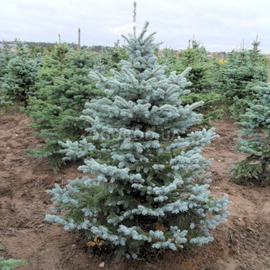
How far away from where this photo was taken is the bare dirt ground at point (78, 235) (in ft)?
10.4

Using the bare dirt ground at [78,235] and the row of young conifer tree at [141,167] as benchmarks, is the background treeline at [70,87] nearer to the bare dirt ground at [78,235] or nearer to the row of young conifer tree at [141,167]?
the row of young conifer tree at [141,167]

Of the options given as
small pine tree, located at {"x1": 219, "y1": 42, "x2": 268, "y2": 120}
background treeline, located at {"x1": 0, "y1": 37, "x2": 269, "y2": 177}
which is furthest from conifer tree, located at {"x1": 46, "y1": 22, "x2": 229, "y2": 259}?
small pine tree, located at {"x1": 219, "y1": 42, "x2": 268, "y2": 120}

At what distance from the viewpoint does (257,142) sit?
206 inches

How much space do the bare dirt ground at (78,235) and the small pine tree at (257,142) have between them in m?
0.32

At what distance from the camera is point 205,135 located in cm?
296

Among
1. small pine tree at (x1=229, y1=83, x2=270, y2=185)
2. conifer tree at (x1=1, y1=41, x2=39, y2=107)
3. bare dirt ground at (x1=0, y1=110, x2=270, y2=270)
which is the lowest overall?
bare dirt ground at (x1=0, y1=110, x2=270, y2=270)

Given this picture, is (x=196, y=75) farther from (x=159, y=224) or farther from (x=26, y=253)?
(x=26, y=253)

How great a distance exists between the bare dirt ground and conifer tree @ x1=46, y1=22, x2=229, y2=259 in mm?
367

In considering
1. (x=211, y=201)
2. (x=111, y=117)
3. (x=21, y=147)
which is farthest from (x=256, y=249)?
(x=21, y=147)

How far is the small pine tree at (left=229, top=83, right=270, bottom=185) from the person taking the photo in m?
5.00

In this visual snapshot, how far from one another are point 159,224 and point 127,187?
65 centimetres

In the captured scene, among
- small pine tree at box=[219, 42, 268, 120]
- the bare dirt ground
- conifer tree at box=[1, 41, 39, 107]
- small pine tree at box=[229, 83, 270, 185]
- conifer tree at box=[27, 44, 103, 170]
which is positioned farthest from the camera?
small pine tree at box=[219, 42, 268, 120]

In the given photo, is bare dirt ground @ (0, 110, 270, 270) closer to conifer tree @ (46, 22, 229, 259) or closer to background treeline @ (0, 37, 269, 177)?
conifer tree @ (46, 22, 229, 259)

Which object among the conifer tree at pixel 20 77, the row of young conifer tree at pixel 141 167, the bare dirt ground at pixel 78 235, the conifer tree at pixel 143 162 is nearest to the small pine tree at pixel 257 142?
the bare dirt ground at pixel 78 235
